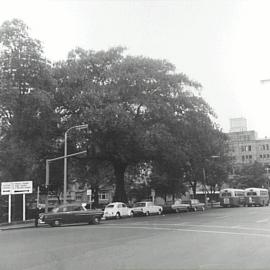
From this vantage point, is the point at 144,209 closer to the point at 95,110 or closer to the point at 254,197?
the point at 95,110

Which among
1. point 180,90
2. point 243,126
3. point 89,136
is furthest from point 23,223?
point 243,126

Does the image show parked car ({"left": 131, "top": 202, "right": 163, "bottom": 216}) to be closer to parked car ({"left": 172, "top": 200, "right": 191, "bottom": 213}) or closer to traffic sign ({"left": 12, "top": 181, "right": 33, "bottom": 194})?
parked car ({"left": 172, "top": 200, "right": 191, "bottom": 213})

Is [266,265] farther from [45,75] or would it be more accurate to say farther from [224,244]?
[45,75]

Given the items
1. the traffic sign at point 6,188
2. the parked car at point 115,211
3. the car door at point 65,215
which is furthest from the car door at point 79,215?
the parked car at point 115,211

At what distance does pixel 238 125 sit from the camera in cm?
15138

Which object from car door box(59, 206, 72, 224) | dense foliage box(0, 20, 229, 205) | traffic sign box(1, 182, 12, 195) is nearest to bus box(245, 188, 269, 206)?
dense foliage box(0, 20, 229, 205)

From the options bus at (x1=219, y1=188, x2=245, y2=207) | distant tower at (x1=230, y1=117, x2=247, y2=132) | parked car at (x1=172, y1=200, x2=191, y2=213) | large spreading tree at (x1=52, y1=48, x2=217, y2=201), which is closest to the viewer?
large spreading tree at (x1=52, y1=48, x2=217, y2=201)

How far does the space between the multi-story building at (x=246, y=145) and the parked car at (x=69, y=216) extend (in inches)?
4823

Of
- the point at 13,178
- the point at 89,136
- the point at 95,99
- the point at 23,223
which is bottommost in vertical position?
the point at 23,223

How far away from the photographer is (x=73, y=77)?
143 feet

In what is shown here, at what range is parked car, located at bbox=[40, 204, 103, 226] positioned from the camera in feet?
100

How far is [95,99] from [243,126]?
116210 millimetres

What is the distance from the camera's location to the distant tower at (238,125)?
151 metres

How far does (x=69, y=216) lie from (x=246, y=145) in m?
126
